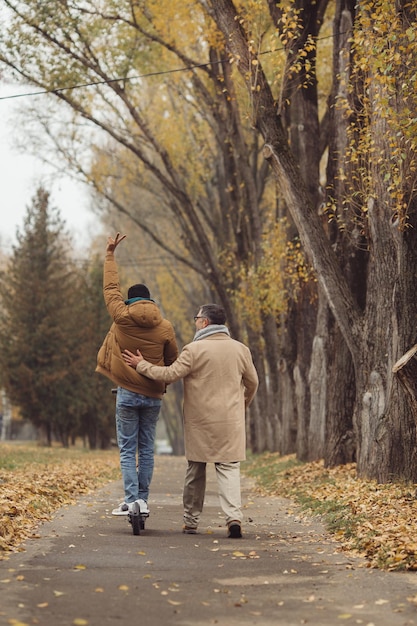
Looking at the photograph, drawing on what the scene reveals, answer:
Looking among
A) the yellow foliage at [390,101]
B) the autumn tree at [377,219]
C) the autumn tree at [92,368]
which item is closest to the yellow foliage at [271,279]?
the autumn tree at [377,219]

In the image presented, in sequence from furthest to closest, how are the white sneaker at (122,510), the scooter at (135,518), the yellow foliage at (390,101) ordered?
the yellow foliage at (390,101), the white sneaker at (122,510), the scooter at (135,518)

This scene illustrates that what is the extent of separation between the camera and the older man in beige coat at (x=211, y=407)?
1019 cm

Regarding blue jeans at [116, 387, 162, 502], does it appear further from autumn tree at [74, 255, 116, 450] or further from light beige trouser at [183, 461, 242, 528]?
autumn tree at [74, 255, 116, 450]

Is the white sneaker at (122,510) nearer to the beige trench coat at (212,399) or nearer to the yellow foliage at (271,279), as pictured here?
the beige trench coat at (212,399)

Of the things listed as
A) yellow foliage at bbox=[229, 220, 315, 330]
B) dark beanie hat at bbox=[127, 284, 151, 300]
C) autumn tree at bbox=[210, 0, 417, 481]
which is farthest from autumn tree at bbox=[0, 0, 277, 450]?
dark beanie hat at bbox=[127, 284, 151, 300]

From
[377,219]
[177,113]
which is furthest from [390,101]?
[177,113]

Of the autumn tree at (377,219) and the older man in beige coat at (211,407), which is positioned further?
the autumn tree at (377,219)

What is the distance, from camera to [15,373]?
132ft

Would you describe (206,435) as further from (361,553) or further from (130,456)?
(361,553)

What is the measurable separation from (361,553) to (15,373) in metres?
32.6

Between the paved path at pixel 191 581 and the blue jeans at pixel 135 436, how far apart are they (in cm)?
45

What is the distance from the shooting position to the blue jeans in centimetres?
1027

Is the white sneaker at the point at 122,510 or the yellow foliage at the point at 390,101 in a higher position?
the yellow foliage at the point at 390,101

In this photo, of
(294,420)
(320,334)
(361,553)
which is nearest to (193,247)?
(294,420)
